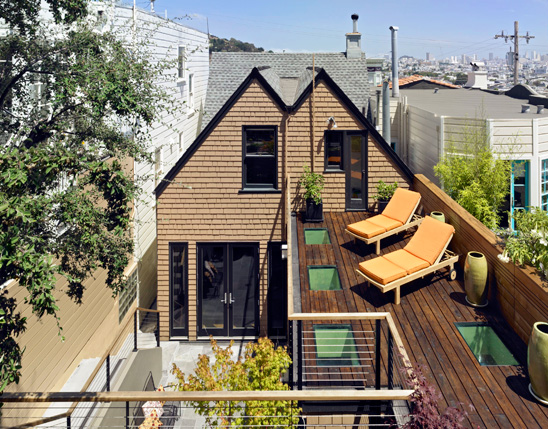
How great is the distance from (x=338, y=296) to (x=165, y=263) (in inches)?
226

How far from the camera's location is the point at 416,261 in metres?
8.78

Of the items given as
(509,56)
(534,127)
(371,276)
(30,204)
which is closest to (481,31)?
(509,56)

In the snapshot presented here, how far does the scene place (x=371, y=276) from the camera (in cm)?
850

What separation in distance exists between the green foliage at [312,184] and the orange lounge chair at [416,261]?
3.46m

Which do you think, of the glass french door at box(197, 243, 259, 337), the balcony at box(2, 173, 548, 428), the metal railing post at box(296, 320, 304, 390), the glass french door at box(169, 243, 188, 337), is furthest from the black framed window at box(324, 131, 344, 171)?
the metal railing post at box(296, 320, 304, 390)

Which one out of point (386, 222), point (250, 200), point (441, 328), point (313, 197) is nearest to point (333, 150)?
point (313, 197)

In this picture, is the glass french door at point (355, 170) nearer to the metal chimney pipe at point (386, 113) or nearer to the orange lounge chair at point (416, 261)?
the metal chimney pipe at point (386, 113)

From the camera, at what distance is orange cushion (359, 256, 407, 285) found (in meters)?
8.27

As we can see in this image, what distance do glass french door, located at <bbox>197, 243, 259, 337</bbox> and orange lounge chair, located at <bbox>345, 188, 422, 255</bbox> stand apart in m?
3.13

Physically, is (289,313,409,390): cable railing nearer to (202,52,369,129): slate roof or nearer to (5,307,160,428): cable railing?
(5,307,160,428): cable railing

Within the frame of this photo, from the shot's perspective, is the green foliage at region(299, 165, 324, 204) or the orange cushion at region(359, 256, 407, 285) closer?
the orange cushion at region(359, 256, 407, 285)

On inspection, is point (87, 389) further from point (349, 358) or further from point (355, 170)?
point (355, 170)

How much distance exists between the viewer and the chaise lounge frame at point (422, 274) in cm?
824

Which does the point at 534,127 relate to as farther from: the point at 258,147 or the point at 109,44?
the point at 109,44
